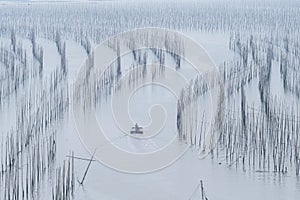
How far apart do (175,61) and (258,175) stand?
368cm

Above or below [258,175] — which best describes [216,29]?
above

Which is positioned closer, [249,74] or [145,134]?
[145,134]

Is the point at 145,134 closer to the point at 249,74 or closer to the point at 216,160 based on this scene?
the point at 216,160

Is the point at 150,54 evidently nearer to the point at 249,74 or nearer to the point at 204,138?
the point at 249,74

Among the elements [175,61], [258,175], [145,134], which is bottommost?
[258,175]

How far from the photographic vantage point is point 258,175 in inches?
156

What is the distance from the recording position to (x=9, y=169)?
3.88 meters

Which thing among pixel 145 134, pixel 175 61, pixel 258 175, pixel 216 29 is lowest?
pixel 258 175

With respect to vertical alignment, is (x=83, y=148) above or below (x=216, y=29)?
below

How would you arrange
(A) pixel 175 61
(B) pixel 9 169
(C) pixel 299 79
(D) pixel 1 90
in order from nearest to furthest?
(B) pixel 9 169 → (D) pixel 1 90 → (C) pixel 299 79 → (A) pixel 175 61

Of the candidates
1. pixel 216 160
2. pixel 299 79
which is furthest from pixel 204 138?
pixel 299 79

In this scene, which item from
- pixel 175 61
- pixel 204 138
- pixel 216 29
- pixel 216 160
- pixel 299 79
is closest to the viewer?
pixel 216 160

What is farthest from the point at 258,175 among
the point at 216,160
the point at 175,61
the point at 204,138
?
the point at 175,61

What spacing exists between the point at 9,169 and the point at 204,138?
1470 mm
